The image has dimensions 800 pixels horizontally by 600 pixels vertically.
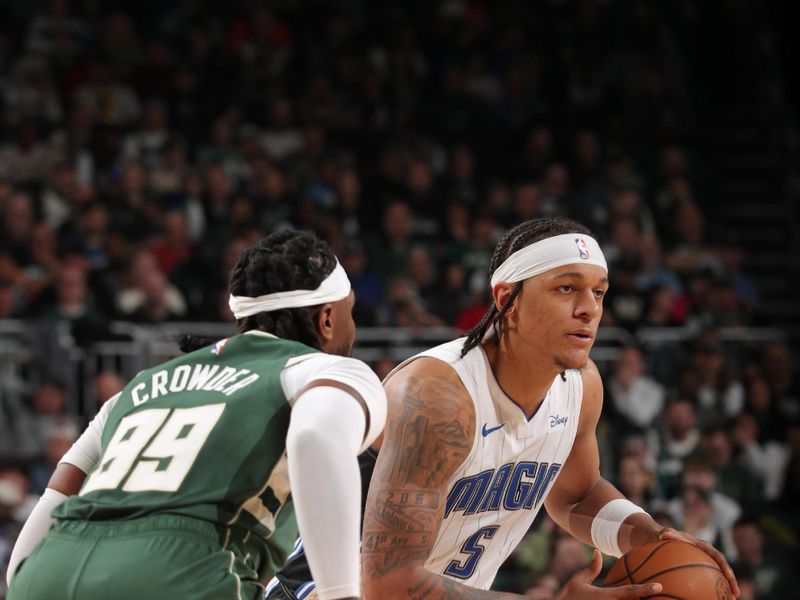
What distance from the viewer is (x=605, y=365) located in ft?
33.4

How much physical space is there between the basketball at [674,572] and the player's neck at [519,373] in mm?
613

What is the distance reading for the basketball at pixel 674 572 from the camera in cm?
354

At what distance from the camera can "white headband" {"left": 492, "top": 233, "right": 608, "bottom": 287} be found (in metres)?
3.97

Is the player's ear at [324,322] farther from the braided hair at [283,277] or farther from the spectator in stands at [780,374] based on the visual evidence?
the spectator in stands at [780,374]

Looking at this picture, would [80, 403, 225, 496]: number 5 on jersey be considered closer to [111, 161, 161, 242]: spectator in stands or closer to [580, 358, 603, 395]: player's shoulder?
[580, 358, 603, 395]: player's shoulder

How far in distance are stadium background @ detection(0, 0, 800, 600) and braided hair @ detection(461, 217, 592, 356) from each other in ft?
15.1

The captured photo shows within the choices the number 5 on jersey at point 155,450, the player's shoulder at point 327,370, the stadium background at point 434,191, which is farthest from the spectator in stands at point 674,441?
the number 5 on jersey at point 155,450

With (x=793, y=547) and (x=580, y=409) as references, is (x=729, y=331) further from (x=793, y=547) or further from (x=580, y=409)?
(x=580, y=409)

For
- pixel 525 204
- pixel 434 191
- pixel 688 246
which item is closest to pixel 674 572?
pixel 525 204

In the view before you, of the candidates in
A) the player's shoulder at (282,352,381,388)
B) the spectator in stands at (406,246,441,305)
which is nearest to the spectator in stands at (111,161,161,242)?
the spectator in stands at (406,246,441,305)

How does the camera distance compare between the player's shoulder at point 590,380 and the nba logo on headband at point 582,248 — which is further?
the player's shoulder at point 590,380

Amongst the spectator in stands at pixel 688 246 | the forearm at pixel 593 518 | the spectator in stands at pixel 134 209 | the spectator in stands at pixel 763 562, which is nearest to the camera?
the forearm at pixel 593 518

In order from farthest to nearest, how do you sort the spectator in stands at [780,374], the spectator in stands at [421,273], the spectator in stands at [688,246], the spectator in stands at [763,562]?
the spectator in stands at [688,246] → the spectator in stands at [780,374] → the spectator in stands at [421,273] → the spectator in stands at [763,562]

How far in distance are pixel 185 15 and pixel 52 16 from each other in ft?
4.61
